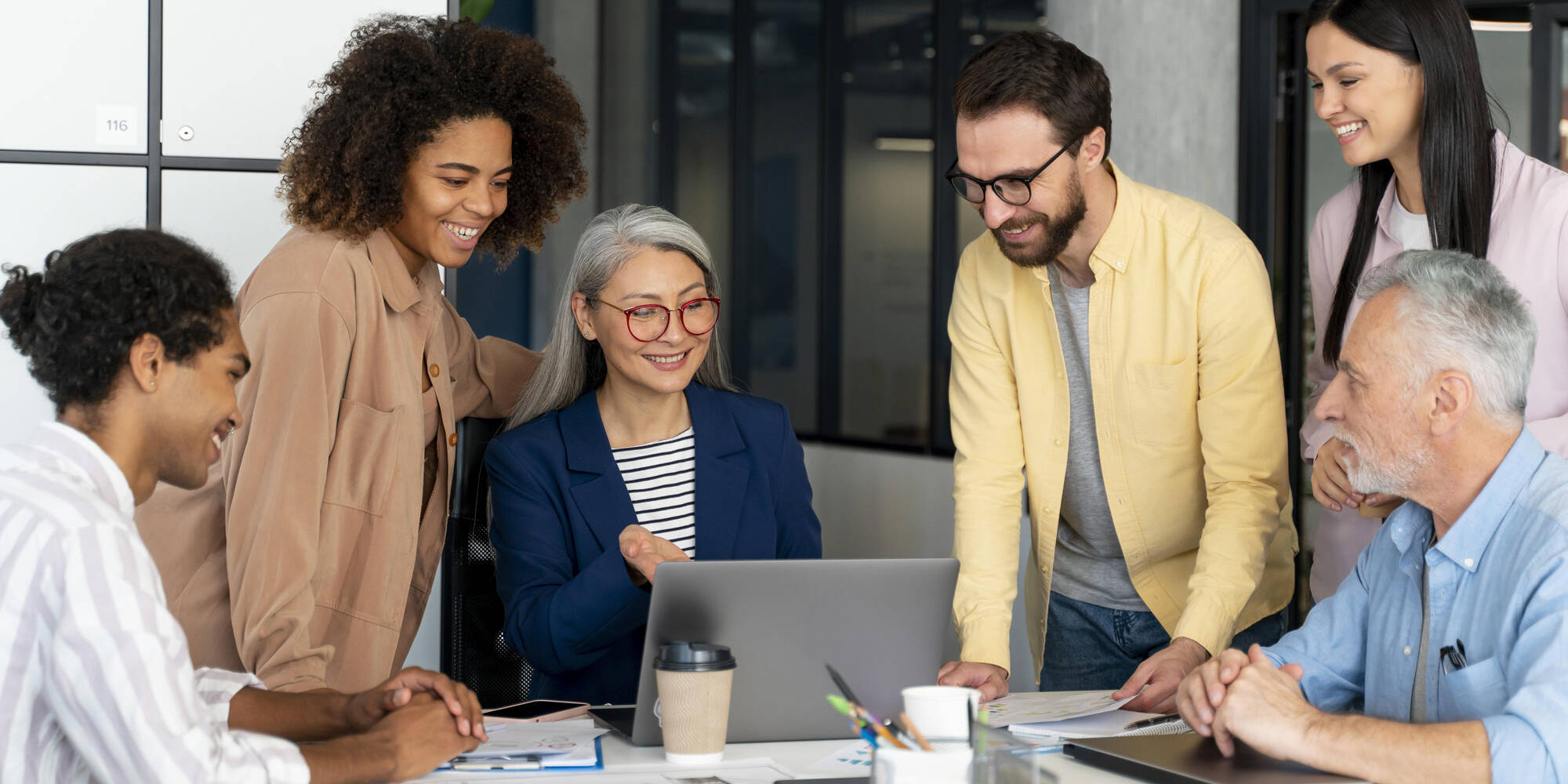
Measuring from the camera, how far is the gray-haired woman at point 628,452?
2420mm

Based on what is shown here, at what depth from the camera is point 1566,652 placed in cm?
154

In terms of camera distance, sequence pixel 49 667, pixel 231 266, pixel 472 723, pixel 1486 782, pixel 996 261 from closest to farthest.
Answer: pixel 49 667 → pixel 1486 782 → pixel 472 723 → pixel 996 261 → pixel 231 266

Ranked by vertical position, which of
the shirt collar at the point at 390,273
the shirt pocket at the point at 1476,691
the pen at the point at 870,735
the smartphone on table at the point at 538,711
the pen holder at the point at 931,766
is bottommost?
the smartphone on table at the point at 538,711

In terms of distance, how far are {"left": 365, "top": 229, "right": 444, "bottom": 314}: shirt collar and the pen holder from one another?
134 centimetres

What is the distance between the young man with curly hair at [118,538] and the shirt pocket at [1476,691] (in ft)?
4.05

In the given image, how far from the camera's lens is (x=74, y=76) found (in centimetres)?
277

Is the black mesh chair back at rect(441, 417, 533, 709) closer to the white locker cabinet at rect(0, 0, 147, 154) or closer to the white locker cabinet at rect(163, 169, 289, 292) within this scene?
the white locker cabinet at rect(163, 169, 289, 292)

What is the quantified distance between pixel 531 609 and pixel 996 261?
1.08 metres

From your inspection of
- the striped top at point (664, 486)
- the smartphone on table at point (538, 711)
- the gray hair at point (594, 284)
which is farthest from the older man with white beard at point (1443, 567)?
the gray hair at point (594, 284)

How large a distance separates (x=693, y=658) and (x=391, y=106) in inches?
47.8

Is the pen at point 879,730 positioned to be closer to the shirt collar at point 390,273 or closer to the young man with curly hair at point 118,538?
the young man with curly hair at point 118,538

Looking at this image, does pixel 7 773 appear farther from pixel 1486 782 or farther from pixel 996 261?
pixel 996 261

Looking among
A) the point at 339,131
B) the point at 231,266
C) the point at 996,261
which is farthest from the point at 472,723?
the point at 231,266

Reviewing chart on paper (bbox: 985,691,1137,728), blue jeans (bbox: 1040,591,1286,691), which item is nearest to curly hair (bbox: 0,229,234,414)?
chart on paper (bbox: 985,691,1137,728)
